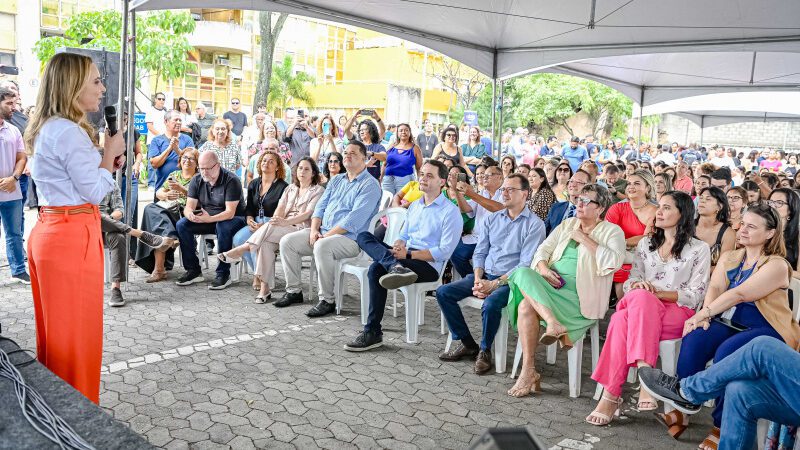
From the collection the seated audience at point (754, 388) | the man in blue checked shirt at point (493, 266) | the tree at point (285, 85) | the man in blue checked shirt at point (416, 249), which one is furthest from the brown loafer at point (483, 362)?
the tree at point (285, 85)

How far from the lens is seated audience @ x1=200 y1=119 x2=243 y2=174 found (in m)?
7.20

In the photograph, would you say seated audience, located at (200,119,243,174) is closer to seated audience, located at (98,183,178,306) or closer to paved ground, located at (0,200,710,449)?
seated audience, located at (98,183,178,306)

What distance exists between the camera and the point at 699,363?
3439mm

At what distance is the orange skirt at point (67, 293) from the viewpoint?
2584 millimetres

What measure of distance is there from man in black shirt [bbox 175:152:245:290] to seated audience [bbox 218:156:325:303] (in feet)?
0.97

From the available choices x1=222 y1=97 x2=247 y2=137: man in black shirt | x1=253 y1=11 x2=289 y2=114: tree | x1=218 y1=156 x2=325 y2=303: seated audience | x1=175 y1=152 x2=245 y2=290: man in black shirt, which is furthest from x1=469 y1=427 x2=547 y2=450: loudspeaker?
x1=253 y1=11 x2=289 y2=114: tree

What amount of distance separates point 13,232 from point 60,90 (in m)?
3.79

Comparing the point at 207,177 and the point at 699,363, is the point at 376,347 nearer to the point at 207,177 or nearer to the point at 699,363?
the point at 699,363

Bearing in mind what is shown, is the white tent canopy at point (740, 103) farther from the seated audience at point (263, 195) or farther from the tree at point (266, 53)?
the tree at point (266, 53)

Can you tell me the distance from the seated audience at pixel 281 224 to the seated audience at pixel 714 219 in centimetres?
324

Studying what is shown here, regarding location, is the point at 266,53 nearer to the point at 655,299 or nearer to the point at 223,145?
the point at 223,145

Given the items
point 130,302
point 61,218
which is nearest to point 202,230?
point 130,302

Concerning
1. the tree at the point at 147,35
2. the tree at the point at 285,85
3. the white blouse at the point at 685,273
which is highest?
the tree at the point at 285,85

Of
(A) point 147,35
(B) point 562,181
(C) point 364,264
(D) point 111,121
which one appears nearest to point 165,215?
(C) point 364,264
